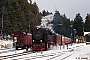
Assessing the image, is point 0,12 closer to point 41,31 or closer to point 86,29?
point 41,31

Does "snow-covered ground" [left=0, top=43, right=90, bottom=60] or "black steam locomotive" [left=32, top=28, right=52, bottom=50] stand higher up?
"black steam locomotive" [left=32, top=28, right=52, bottom=50]

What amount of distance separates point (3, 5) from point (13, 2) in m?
4.86

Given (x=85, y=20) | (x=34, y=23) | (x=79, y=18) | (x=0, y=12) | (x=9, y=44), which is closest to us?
(x=9, y=44)

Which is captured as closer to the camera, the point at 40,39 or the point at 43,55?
the point at 43,55

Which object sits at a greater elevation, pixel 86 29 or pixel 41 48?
pixel 86 29

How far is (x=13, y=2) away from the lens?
89438 millimetres

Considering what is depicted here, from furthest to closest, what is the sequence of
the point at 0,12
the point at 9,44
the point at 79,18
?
1. the point at 79,18
2. the point at 0,12
3. the point at 9,44

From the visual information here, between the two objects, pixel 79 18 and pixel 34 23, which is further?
pixel 79 18

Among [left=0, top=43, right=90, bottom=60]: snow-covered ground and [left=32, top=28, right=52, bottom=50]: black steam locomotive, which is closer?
[left=0, top=43, right=90, bottom=60]: snow-covered ground

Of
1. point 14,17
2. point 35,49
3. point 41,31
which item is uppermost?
point 14,17

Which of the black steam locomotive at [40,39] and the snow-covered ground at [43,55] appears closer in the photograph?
the snow-covered ground at [43,55]

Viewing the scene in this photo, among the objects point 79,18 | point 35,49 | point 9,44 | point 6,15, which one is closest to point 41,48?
point 35,49

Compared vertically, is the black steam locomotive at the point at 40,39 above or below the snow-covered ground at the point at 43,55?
above

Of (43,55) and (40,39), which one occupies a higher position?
(40,39)
